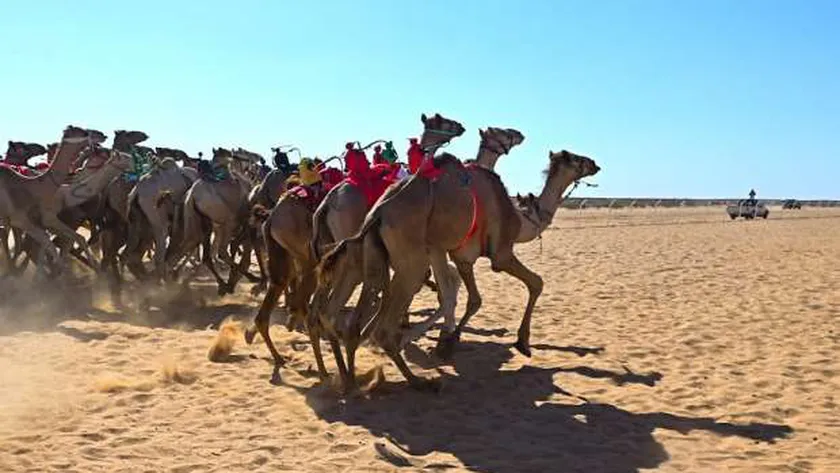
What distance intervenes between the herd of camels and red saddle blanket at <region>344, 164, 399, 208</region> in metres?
0.01

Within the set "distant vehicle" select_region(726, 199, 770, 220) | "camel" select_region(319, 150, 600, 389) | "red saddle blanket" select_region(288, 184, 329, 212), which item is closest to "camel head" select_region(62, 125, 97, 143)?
"red saddle blanket" select_region(288, 184, 329, 212)

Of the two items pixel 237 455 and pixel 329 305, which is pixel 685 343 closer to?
pixel 329 305

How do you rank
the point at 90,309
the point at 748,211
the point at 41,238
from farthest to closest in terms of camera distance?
the point at 748,211 < the point at 41,238 < the point at 90,309

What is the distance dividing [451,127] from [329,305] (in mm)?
3234

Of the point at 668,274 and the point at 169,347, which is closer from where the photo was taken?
the point at 169,347

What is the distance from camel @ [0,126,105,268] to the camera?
14555 millimetres

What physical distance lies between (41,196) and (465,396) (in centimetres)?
944

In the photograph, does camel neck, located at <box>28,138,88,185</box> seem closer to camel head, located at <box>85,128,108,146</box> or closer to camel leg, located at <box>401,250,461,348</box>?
camel head, located at <box>85,128,108,146</box>

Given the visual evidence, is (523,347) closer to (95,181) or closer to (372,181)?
(372,181)

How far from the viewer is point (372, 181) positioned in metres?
9.39

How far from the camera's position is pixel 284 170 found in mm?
12156

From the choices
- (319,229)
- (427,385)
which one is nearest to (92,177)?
(319,229)

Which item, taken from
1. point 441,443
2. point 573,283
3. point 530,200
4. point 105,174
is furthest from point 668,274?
point 441,443

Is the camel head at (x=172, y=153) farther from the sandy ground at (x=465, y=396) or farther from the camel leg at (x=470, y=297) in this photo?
the camel leg at (x=470, y=297)
